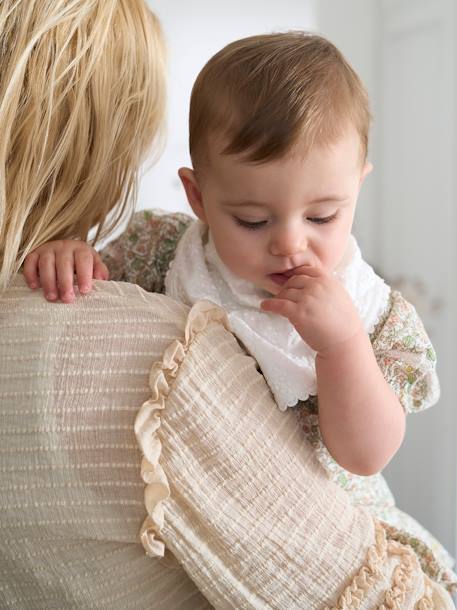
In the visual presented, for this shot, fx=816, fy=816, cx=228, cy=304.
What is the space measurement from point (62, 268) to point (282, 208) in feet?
0.86

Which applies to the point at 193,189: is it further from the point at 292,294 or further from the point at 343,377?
the point at 343,377

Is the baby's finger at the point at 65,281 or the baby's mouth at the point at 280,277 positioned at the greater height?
the baby's finger at the point at 65,281

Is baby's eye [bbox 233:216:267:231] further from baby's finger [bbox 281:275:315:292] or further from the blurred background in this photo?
the blurred background

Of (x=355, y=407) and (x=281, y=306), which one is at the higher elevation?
(x=281, y=306)

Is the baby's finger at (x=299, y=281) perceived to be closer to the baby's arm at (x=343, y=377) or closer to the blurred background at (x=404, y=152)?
the baby's arm at (x=343, y=377)

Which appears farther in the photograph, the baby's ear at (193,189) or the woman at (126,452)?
the baby's ear at (193,189)

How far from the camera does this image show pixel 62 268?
92 cm

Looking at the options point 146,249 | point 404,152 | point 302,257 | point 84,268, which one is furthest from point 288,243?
point 404,152

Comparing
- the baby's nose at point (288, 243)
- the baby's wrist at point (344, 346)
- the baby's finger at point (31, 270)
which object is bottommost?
the baby's wrist at point (344, 346)

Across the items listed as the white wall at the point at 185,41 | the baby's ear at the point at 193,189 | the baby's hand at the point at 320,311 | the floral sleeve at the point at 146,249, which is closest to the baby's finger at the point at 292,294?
the baby's hand at the point at 320,311

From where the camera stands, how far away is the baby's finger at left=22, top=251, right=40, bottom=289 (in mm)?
944

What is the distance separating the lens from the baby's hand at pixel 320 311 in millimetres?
914

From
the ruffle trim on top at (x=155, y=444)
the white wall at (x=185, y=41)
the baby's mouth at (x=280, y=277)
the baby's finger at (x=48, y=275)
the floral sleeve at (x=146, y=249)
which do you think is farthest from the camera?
the white wall at (x=185, y=41)

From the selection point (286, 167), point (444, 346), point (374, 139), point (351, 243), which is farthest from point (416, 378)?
point (374, 139)
